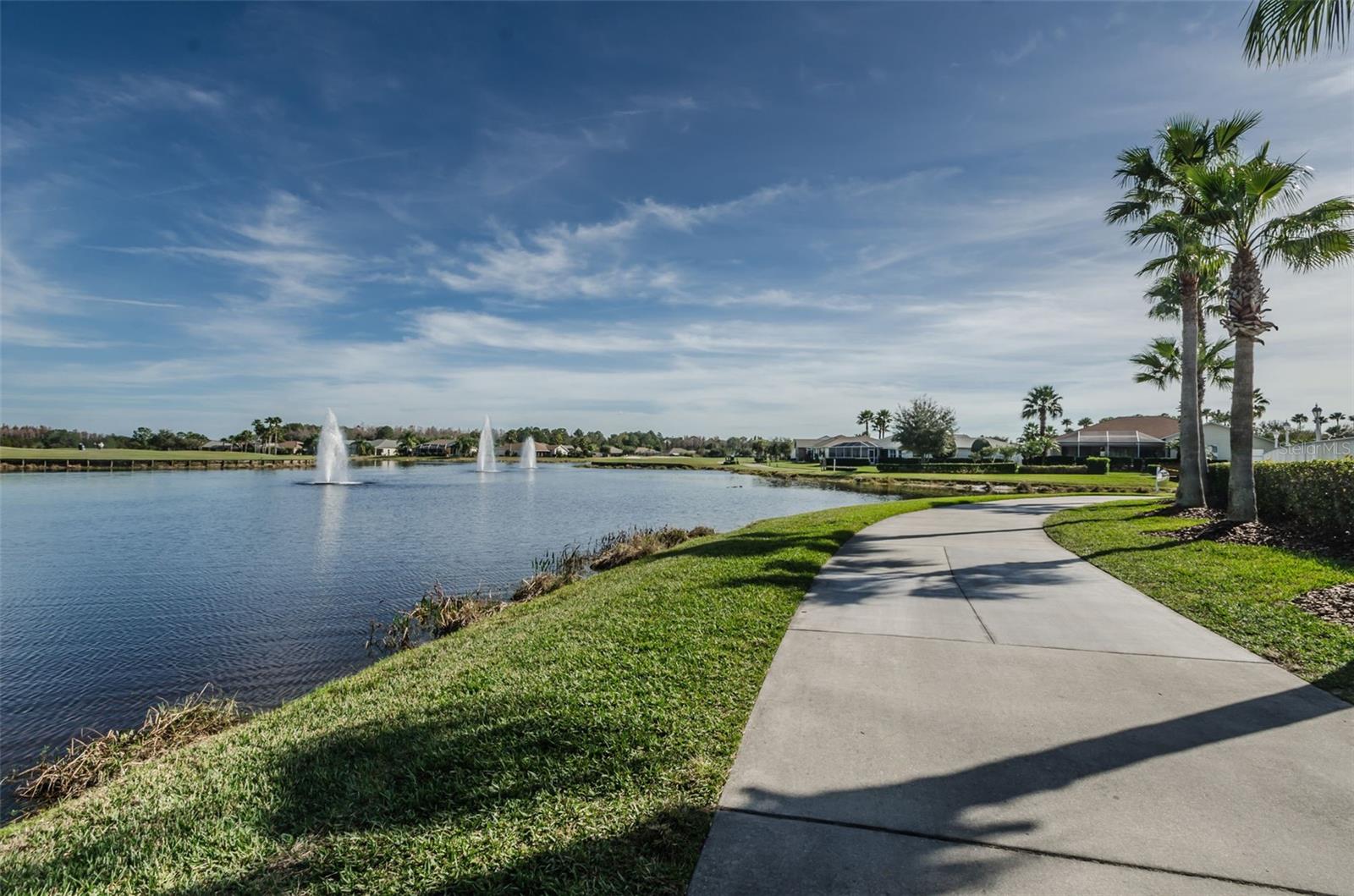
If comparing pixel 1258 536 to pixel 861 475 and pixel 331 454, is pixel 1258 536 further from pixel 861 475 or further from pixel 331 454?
pixel 331 454

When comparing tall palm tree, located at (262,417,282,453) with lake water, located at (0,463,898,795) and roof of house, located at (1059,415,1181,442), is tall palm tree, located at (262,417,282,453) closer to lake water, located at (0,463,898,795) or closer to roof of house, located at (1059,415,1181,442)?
lake water, located at (0,463,898,795)

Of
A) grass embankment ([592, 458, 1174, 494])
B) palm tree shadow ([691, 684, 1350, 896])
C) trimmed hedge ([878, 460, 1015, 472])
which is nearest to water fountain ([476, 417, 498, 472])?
grass embankment ([592, 458, 1174, 494])

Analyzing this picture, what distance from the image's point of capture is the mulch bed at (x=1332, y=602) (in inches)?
257

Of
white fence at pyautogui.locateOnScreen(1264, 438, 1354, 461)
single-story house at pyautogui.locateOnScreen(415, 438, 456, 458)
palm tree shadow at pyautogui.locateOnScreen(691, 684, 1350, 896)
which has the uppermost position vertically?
single-story house at pyautogui.locateOnScreen(415, 438, 456, 458)

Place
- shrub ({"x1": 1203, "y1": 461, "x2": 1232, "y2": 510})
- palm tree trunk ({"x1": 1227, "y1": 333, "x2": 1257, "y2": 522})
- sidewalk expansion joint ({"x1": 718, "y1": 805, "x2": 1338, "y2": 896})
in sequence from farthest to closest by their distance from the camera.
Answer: shrub ({"x1": 1203, "y1": 461, "x2": 1232, "y2": 510})
palm tree trunk ({"x1": 1227, "y1": 333, "x2": 1257, "y2": 522})
sidewalk expansion joint ({"x1": 718, "y1": 805, "x2": 1338, "y2": 896})

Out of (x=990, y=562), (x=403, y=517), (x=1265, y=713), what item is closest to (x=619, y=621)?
(x=1265, y=713)

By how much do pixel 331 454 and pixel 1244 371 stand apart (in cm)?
5134

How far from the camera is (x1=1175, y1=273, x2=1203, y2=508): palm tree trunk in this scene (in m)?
15.6

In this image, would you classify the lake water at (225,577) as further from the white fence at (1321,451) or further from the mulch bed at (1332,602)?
the white fence at (1321,451)

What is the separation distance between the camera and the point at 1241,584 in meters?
8.07

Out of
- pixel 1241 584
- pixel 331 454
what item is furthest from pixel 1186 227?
pixel 331 454

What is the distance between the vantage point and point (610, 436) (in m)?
184

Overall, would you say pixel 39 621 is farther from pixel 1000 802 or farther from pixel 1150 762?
pixel 1150 762

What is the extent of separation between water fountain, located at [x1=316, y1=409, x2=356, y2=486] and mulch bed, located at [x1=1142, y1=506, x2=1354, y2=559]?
48604 mm
